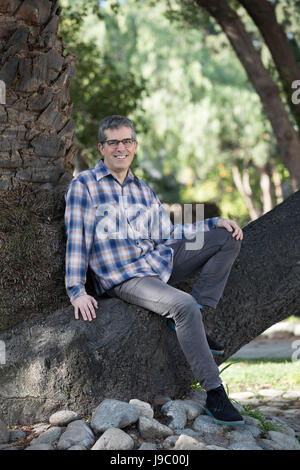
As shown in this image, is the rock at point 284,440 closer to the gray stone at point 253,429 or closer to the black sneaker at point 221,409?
the gray stone at point 253,429

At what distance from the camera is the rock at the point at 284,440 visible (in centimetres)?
365

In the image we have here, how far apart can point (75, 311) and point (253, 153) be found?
1985 centimetres

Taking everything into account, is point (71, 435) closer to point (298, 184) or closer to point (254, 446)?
point (254, 446)

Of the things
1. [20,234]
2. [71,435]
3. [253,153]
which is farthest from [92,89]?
[253,153]

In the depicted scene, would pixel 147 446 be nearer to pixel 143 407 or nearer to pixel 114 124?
pixel 143 407

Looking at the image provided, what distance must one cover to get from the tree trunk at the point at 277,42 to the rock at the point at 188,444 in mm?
5677

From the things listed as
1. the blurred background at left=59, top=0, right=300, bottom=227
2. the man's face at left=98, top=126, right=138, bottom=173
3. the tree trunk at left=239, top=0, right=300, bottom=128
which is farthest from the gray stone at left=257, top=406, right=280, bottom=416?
the blurred background at left=59, top=0, right=300, bottom=227

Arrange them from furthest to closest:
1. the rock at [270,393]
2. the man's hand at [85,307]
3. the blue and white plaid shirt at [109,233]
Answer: the rock at [270,393] < the blue and white plaid shirt at [109,233] < the man's hand at [85,307]

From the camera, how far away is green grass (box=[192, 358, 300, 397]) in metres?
6.47

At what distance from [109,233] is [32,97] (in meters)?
1.12

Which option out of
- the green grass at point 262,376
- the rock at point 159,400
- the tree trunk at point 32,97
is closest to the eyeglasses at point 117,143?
the tree trunk at point 32,97

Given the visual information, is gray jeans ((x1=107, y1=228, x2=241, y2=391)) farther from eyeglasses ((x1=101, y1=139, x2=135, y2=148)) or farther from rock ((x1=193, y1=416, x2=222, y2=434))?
eyeglasses ((x1=101, y1=139, x2=135, y2=148))

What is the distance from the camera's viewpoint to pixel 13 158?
4.07 metres

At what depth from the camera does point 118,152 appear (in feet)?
13.3
